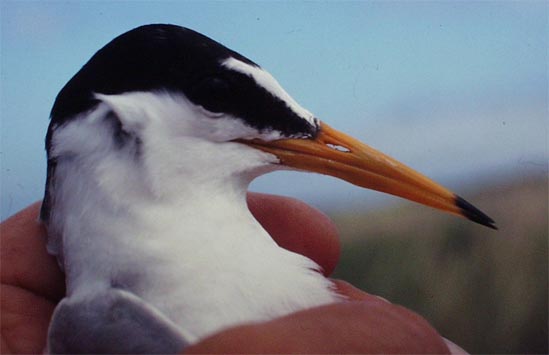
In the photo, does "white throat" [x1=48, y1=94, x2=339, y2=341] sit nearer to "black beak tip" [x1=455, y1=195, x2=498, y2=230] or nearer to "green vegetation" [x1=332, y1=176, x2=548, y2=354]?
"black beak tip" [x1=455, y1=195, x2=498, y2=230]

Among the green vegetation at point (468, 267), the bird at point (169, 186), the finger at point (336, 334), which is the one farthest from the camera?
the green vegetation at point (468, 267)

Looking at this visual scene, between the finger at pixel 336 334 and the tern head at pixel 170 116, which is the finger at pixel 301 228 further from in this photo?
A: the finger at pixel 336 334

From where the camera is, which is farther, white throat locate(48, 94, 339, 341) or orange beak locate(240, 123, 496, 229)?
orange beak locate(240, 123, 496, 229)

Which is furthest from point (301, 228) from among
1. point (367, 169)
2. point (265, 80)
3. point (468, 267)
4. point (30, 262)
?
point (468, 267)

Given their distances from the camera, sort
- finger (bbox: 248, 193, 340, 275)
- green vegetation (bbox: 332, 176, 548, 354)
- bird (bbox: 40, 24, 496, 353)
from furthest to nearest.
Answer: green vegetation (bbox: 332, 176, 548, 354) → finger (bbox: 248, 193, 340, 275) → bird (bbox: 40, 24, 496, 353)

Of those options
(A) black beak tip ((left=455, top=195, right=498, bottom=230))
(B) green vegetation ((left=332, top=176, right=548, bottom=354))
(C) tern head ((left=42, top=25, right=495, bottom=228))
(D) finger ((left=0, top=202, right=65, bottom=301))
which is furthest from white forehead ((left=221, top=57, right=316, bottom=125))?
(B) green vegetation ((left=332, top=176, right=548, bottom=354))

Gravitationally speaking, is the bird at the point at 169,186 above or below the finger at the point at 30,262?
above

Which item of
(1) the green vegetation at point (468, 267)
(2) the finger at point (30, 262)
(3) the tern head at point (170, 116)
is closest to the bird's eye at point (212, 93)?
(3) the tern head at point (170, 116)

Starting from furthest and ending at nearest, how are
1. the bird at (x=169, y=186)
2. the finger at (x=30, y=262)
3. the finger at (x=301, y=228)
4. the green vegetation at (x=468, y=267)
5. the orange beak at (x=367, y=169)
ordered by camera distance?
the green vegetation at (x=468, y=267), the finger at (x=301, y=228), the finger at (x=30, y=262), the orange beak at (x=367, y=169), the bird at (x=169, y=186)
